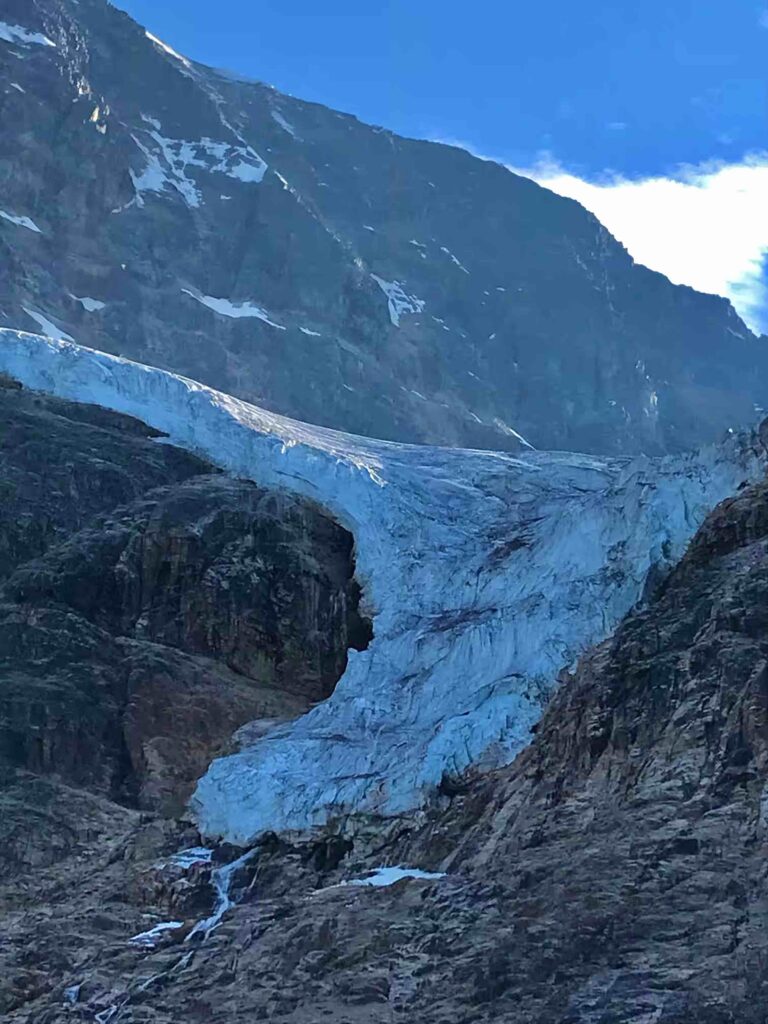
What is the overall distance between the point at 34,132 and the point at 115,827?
346ft

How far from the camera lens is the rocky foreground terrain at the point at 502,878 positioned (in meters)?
17.3

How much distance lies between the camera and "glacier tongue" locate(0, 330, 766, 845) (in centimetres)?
2638

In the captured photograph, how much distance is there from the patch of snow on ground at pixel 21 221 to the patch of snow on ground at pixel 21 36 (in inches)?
655

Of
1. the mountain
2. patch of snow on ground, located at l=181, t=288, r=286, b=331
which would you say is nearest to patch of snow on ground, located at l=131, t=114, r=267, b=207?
the mountain

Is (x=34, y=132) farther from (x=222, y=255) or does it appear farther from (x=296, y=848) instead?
(x=296, y=848)

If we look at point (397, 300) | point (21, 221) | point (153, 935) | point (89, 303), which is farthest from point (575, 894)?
point (397, 300)

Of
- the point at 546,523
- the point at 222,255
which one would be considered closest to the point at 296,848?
the point at 546,523

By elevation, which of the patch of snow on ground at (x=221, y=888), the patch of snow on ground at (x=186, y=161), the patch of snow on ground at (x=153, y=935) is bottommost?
the patch of snow on ground at (x=153, y=935)

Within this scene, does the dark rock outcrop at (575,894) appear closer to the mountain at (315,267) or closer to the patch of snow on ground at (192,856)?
the patch of snow on ground at (192,856)

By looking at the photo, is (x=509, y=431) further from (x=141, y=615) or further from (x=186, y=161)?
(x=141, y=615)

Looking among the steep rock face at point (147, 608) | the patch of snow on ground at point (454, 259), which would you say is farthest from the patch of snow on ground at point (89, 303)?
the steep rock face at point (147, 608)

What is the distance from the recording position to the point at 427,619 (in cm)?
3184

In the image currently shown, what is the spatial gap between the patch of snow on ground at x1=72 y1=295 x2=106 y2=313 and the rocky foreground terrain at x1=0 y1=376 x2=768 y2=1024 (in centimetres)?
9399

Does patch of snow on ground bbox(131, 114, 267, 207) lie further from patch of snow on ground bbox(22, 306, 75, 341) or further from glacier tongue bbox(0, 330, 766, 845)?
glacier tongue bbox(0, 330, 766, 845)
